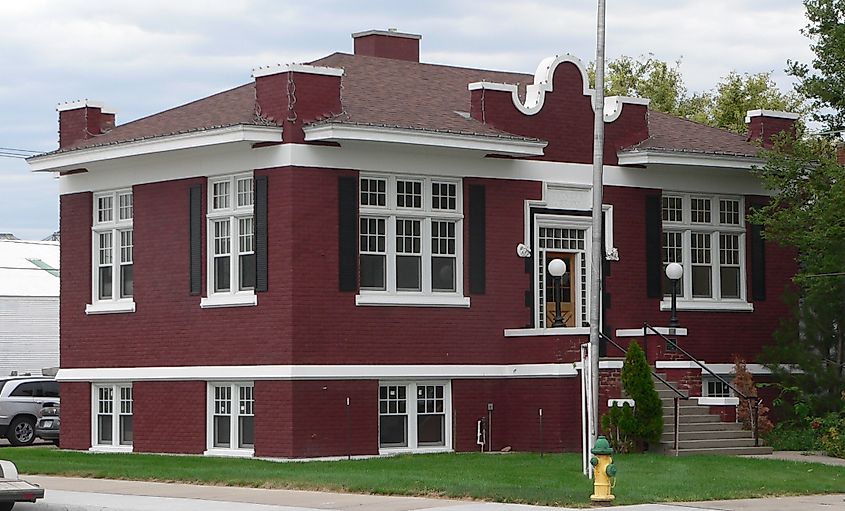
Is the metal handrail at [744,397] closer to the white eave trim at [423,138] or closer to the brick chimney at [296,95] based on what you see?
the white eave trim at [423,138]

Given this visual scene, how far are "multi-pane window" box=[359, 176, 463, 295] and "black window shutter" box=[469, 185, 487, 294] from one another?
233mm

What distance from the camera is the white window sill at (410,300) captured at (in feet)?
94.8

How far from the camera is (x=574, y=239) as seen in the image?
31.6 metres

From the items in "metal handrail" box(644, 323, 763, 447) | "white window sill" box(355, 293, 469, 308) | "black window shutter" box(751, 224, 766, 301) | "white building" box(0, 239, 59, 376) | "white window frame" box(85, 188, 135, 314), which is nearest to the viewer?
"white window sill" box(355, 293, 469, 308)

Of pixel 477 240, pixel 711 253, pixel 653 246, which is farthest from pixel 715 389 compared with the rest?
pixel 477 240

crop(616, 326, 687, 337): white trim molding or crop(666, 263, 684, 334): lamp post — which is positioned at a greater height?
crop(666, 263, 684, 334): lamp post

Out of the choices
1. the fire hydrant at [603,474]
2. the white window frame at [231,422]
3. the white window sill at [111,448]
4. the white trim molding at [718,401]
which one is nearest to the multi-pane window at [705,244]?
the white trim molding at [718,401]

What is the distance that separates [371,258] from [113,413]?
633cm

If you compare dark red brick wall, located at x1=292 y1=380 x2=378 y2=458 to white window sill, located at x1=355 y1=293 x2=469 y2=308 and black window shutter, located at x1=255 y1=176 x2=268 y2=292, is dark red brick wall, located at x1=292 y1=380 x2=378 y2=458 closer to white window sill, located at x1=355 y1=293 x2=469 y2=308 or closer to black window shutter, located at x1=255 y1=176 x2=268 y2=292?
white window sill, located at x1=355 y1=293 x2=469 y2=308

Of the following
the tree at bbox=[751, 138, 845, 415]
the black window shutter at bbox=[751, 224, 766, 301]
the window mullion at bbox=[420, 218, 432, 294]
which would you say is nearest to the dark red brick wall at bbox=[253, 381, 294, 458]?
the window mullion at bbox=[420, 218, 432, 294]

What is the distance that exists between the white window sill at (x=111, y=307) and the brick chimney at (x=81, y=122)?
3447 millimetres

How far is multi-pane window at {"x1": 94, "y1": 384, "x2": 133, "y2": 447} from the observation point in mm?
31250

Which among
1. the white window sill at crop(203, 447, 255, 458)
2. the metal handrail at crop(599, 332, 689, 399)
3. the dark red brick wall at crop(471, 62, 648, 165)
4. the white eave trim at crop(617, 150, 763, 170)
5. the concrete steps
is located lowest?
the white window sill at crop(203, 447, 255, 458)

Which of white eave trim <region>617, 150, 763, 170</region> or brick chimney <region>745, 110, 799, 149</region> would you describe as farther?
brick chimney <region>745, 110, 799, 149</region>
